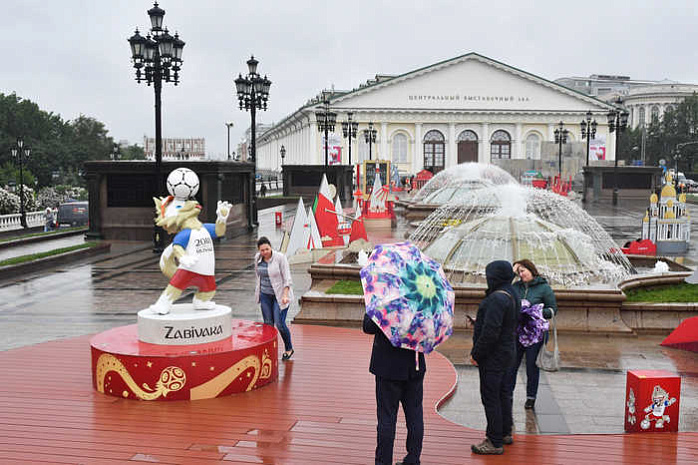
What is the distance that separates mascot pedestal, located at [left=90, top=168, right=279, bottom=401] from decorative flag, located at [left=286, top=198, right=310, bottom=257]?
917 centimetres

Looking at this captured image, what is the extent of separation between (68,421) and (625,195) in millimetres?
48436

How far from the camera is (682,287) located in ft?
42.6

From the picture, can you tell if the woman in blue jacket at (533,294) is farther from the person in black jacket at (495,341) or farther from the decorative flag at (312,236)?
the decorative flag at (312,236)

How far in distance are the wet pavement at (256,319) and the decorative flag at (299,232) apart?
1.62 ft

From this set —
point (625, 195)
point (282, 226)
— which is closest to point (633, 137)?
point (625, 195)

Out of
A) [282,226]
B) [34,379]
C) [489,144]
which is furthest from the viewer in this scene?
[489,144]

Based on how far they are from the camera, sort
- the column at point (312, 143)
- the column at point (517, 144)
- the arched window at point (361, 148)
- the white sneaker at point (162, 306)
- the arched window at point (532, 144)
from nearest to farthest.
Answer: the white sneaker at point (162, 306) < the column at point (312, 143) < the arched window at point (361, 148) < the column at point (517, 144) < the arched window at point (532, 144)

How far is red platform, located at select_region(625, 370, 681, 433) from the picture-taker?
6.52 metres

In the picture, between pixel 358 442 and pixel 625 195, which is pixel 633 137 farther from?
pixel 358 442

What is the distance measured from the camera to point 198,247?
8.00 m

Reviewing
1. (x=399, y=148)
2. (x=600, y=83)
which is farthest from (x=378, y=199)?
(x=600, y=83)

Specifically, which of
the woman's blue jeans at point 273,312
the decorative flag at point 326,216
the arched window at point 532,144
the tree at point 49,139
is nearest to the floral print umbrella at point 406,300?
the woman's blue jeans at point 273,312

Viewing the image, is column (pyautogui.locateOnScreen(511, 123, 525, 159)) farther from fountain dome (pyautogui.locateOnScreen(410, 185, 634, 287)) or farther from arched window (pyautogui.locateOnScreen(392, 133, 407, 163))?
fountain dome (pyautogui.locateOnScreen(410, 185, 634, 287))

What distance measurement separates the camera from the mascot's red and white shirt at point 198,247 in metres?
7.95
